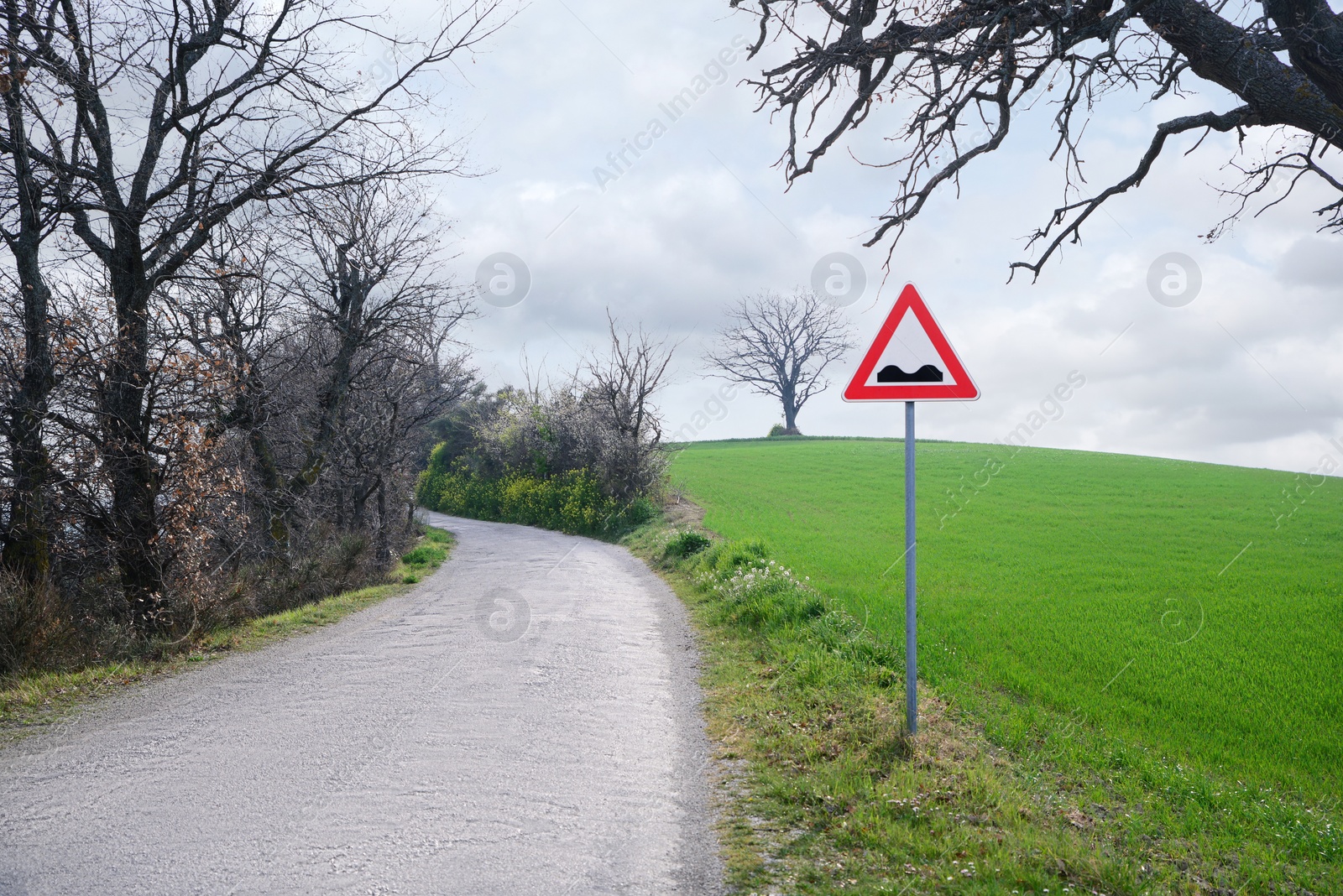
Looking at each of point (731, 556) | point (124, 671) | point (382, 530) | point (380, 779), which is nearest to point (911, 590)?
point (380, 779)

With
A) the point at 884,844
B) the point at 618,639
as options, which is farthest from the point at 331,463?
the point at 884,844

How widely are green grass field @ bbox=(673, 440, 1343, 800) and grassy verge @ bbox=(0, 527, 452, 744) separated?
24.1 ft

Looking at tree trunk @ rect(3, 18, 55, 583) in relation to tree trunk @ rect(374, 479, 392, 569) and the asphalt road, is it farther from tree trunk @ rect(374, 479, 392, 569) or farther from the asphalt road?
tree trunk @ rect(374, 479, 392, 569)

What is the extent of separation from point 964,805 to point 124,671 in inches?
302

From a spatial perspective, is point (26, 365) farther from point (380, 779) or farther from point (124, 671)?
point (380, 779)

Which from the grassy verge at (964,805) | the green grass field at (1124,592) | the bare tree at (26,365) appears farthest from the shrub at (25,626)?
the green grass field at (1124,592)

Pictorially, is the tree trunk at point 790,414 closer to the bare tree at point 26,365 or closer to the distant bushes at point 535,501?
the distant bushes at point 535,501

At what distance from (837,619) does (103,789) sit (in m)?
6.92

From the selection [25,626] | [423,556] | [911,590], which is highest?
[911,590]

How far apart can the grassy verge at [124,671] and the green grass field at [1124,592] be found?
7355mm

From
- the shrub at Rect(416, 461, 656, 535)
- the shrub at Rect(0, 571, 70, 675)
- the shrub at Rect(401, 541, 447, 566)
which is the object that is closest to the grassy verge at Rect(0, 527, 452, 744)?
the shrub at Rect(0, 571, 70, 675)

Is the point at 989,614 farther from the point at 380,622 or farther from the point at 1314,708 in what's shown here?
the point at 380,622

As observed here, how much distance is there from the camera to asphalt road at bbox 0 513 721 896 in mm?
3754

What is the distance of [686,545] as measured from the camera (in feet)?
56.0
